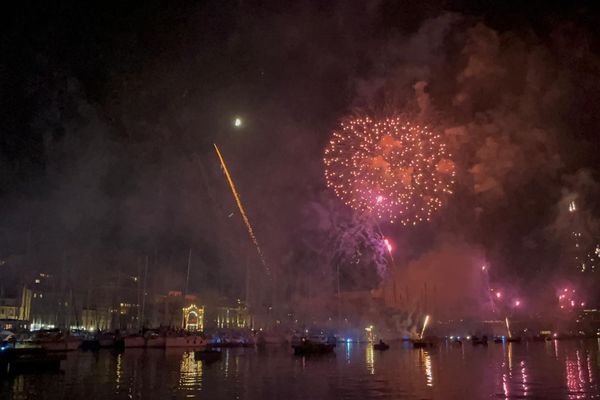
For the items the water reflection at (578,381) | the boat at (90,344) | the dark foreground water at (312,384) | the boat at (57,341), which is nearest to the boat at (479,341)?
the boat at (90,344)

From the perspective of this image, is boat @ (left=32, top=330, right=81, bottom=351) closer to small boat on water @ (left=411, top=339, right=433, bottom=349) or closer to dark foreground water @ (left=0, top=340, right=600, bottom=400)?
dark foreground water @ (left=0, top=340, right=600, bottom=400)

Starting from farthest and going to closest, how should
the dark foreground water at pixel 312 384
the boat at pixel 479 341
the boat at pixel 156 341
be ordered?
the boat at pixel 479 341
the boat at pixel 156 341
the dark foreground water at pixel 312 384

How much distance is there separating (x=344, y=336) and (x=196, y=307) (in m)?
35.8

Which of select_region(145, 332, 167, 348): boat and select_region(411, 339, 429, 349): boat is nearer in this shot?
select_region(411, 339, 429, 349): boat

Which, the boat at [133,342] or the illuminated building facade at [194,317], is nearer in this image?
the boat at [133,342]

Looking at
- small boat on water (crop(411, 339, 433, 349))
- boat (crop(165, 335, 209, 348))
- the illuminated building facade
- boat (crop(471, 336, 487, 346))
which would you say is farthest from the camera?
the illuminated building facade

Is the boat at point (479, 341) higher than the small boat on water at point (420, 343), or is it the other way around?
the small boat on water at point (420, 343)

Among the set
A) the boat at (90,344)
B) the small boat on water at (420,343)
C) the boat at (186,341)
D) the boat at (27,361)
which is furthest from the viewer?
the boat at (186,341)

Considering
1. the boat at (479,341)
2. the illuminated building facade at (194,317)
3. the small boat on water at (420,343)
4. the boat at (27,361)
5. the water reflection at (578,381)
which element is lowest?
the boat at (479,341)

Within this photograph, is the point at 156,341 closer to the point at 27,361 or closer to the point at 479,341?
the point at 27,361

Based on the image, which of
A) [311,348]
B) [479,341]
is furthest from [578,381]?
[479,341]

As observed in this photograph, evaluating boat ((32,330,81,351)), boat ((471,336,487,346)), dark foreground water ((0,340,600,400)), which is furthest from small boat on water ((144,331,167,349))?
boat ((471,336,487,346))

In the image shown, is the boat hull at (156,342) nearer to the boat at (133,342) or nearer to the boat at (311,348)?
the boat at (133,342)

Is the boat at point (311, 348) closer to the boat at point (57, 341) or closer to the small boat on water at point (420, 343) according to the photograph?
the small boat on water at point (420, 343)
